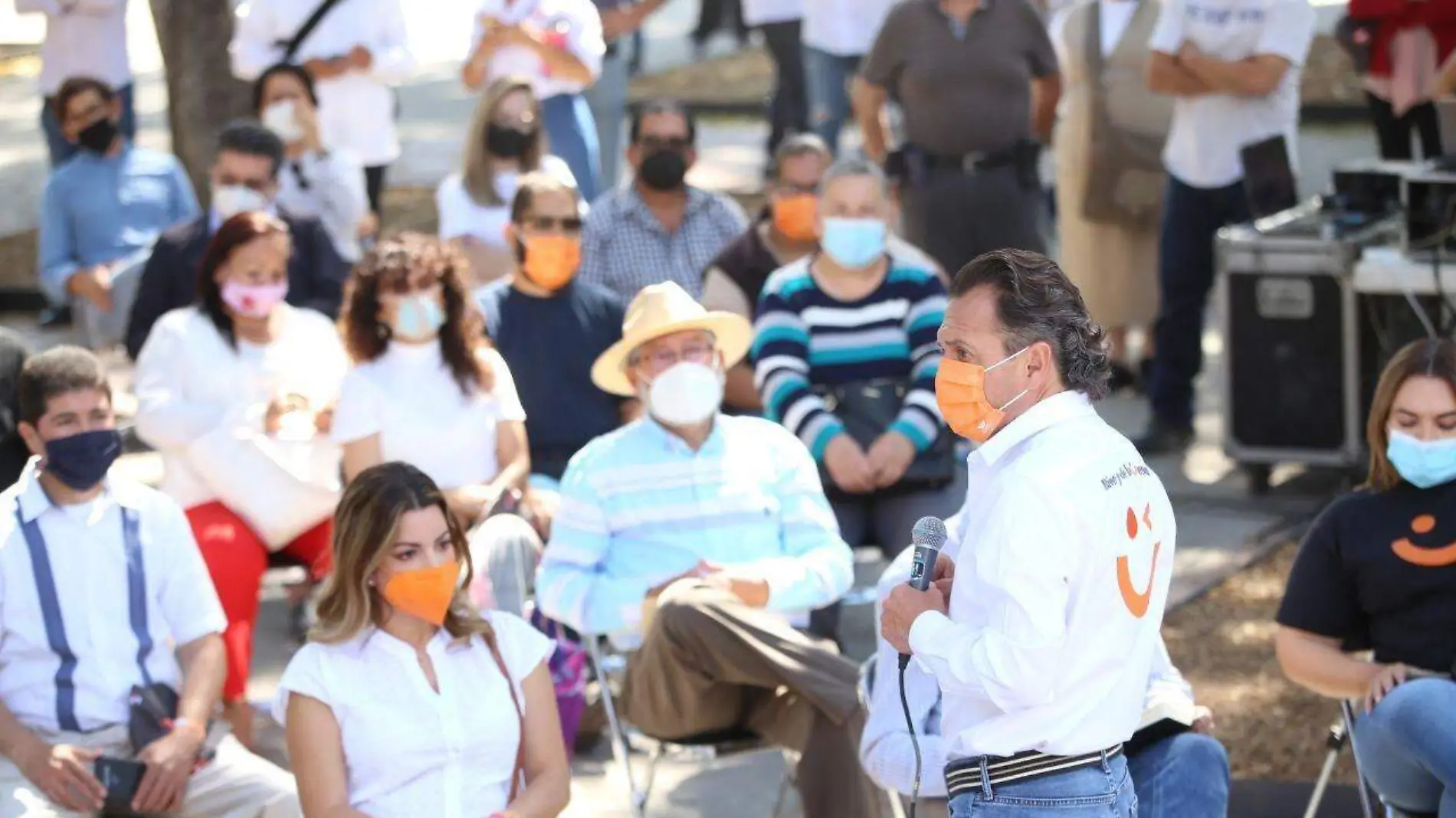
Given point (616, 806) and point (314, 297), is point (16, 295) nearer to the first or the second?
point (314, 297)

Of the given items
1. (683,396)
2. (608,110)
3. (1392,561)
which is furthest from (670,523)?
(608,110)

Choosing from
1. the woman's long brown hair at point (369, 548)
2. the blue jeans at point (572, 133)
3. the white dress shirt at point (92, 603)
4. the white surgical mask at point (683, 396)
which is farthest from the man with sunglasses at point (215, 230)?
the woman's long brown hair at point (369, 548)

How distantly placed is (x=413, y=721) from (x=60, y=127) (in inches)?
252

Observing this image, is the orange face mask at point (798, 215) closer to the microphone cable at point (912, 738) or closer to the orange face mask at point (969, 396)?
the microphone cable at point (912, 738)

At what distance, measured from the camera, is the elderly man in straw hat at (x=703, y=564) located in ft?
17.7

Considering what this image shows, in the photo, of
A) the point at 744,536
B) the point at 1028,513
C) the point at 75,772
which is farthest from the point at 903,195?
the point at 1028,513

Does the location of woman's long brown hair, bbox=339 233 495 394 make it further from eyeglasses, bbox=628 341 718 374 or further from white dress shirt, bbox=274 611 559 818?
white dress shirt, bbox=274 611 559 818

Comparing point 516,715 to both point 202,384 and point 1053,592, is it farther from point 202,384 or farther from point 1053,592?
point 202,384

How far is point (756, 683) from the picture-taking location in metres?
5.43

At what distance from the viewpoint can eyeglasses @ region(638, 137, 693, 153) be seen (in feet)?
27.6

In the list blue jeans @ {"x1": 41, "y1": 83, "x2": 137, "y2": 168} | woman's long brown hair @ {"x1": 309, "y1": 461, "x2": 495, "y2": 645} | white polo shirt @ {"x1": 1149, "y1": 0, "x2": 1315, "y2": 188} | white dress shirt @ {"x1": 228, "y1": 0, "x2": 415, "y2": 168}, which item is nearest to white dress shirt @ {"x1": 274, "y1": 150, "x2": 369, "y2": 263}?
white dress shirt @ {"x1": 228, "y1": 0, "x2": 415, "y2": 168}

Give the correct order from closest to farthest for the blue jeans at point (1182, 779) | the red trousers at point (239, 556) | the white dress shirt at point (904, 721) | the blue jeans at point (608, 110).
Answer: the blue jeans at point (1182, 779) < the white dress shirt at point (904, 721) < the red trousers at point (239, 556) < the blue jeans at point (608, 110)

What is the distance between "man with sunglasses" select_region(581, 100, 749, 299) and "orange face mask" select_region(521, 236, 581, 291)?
0.85 m

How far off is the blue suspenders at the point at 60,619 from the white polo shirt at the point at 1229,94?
15.6ft
